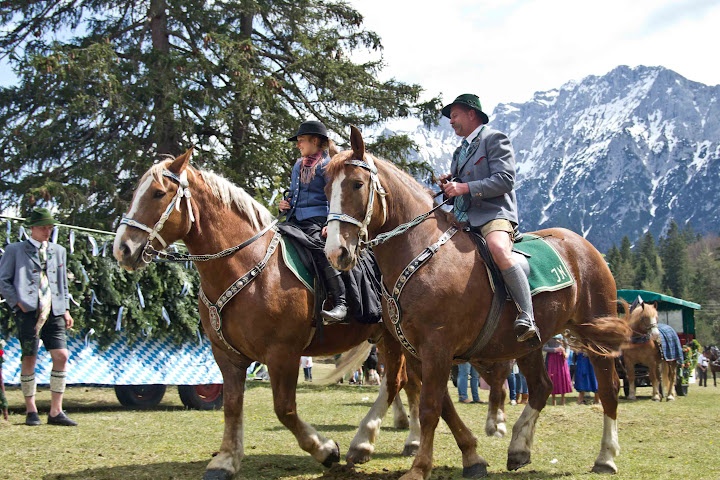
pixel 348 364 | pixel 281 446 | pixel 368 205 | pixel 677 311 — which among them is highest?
pixel 677 311

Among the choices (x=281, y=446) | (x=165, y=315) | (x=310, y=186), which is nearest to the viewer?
(x=310, y=186)

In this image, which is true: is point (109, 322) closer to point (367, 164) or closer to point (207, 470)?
point (207, 470)

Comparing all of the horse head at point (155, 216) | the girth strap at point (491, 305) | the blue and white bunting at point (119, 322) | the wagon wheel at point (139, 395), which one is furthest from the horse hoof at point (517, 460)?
the wagon wheel at point (139, 395)

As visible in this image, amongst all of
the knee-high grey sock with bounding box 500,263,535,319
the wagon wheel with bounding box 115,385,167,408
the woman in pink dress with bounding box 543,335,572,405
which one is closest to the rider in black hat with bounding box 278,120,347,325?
the knee-high grey sock with bounding box 500,263,535,319

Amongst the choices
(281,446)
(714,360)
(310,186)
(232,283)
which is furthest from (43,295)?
(714,360)

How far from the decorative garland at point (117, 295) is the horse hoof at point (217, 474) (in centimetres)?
489

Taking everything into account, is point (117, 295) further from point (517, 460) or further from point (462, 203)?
point (517, 460)

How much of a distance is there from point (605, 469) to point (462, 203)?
8.92 feet

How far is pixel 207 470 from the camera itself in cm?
520

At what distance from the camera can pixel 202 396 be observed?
1127 centimetres

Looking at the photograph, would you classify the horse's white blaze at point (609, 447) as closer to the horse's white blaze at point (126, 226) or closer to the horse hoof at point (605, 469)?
the horse hoof at point (605, 469)

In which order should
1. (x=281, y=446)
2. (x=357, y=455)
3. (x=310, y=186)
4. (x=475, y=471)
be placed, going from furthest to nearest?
1. (x=281, y=446)
2. (x=310, y=186)
3. (x=357, y=455)
4. (x=475, y=471)

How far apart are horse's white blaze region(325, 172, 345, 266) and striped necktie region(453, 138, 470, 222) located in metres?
1.25

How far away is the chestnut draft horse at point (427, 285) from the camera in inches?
188
